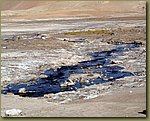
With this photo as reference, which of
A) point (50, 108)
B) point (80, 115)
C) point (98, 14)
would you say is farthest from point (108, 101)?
point (98, 14)

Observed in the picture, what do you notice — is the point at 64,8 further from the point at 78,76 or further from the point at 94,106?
the point at 94,106

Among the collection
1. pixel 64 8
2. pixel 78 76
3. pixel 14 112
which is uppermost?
pixel 64 8

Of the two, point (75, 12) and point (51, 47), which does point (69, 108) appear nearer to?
point (51, 47)

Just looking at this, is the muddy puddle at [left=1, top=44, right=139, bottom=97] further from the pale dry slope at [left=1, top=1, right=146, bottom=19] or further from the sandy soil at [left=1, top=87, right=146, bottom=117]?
the pale dry slope at [left=1, top=1, right=146, bottom=19]

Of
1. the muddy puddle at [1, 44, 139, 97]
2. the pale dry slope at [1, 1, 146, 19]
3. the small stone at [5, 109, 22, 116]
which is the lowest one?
the small stone at [5, 109, 22, 116]

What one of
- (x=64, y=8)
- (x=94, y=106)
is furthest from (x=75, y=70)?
(x=64, y=8)

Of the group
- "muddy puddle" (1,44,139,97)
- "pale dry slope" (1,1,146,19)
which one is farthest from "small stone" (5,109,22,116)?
"pale dry slope" (1,1,146,19)

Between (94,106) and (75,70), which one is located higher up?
(75,70)
